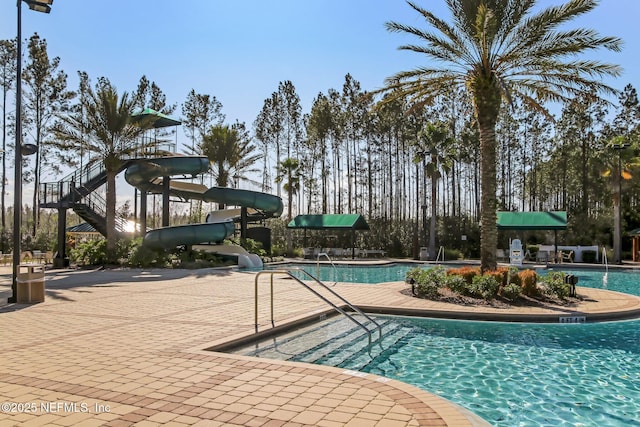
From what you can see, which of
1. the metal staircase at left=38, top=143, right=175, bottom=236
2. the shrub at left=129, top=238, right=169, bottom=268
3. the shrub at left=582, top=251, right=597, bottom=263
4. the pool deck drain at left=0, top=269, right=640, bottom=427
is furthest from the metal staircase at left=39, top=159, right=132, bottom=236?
the shrub at left=582, top=251, right=597, bottom=263

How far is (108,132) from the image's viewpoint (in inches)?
875

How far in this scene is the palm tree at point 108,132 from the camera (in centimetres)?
2200

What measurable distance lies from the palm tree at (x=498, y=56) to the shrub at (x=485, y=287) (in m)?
1.41

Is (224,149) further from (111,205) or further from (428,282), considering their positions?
(428,282)

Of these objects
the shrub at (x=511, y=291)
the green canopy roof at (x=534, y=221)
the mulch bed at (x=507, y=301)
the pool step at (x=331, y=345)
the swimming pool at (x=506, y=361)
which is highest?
the green canopy roof at (x=534, y=221)

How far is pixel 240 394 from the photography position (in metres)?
4.52

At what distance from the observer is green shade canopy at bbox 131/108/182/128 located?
77.6ft

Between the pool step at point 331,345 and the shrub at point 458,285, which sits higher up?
the shrub at point 458,285

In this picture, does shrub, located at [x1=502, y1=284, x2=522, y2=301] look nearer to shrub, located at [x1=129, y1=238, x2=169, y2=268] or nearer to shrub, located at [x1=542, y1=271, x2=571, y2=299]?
shrub, located at [x1=542, y1=271, x2=571, y2=299]

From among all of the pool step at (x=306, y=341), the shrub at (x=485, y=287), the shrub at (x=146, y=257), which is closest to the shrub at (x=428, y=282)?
the shrub at (x=485, y=287)

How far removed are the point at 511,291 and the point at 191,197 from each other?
2109cm

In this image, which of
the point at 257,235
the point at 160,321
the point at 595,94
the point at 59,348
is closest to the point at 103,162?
the point at 257,235

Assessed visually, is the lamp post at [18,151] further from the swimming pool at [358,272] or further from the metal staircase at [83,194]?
the metal staircase at [83,194]

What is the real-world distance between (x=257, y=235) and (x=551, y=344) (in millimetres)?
22590
